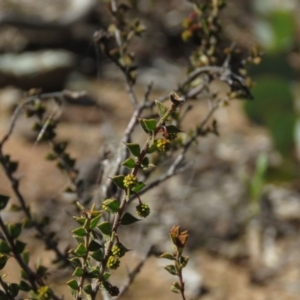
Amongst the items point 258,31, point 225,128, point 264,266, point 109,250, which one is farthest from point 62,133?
point 109,250

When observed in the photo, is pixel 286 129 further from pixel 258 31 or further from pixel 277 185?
pixel 258 31

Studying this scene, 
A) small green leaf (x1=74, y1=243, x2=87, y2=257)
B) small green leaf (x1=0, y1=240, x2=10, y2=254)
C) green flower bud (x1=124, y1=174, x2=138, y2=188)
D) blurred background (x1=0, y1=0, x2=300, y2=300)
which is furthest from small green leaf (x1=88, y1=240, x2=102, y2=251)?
blurred background (x1=0, y1=0, x2=300, y2=300)

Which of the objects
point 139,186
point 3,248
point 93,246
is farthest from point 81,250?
point 3,248

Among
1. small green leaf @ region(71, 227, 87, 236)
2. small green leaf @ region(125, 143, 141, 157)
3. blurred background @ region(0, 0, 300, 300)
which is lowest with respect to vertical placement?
small green leaf @ region(71, 227, 87, 236)

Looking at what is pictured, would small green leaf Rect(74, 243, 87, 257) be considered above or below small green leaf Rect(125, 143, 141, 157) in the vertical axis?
below

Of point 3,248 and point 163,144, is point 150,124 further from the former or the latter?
point 3,248

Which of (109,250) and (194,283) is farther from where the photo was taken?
(194,283)

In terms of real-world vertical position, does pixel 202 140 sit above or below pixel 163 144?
above

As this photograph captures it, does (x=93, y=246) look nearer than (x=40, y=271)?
Yes

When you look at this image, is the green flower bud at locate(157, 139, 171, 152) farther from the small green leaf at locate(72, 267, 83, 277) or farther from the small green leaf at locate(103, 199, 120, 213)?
the small green leaf at locate(72, 267, 83, 277)
